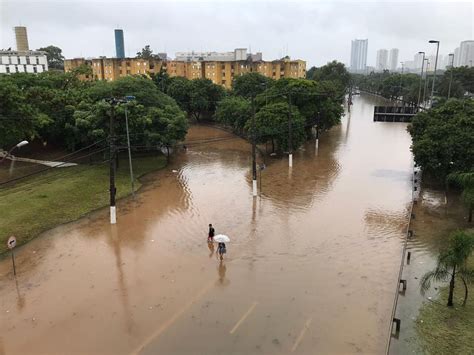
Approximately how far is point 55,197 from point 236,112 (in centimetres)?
2438

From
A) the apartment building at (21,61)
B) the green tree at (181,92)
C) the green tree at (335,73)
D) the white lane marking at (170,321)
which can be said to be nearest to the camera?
the white lane marking at (170,321)

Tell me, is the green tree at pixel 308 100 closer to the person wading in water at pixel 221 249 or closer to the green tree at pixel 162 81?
the person wading in water at pixel 221 249

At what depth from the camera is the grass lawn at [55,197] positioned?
66.4ft

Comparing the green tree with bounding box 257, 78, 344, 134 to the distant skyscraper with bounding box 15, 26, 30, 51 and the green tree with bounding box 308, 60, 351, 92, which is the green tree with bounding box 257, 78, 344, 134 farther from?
the distant skyscraper with bounding box 15, 26, 30, 51

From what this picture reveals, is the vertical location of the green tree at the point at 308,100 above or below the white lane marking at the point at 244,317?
above

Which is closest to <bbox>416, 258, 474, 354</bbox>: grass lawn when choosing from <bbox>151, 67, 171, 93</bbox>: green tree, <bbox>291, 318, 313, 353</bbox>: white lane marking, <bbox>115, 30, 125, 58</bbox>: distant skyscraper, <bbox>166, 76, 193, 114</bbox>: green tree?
<bbox>291, 318, 313, 353</bbox>: white lane marking

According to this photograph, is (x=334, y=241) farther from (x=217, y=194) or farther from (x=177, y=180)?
(x=177, y=180)

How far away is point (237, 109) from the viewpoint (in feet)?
147

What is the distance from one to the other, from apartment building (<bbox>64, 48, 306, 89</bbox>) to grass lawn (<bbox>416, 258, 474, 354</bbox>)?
242ft

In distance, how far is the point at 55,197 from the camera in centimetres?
2450

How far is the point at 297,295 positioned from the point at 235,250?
446 centimetres

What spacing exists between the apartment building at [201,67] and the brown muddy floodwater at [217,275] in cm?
6154

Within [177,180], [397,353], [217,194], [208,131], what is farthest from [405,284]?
[208,131]

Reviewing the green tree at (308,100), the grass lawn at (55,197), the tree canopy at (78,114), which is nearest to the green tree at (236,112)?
the green tree at (308,100)
